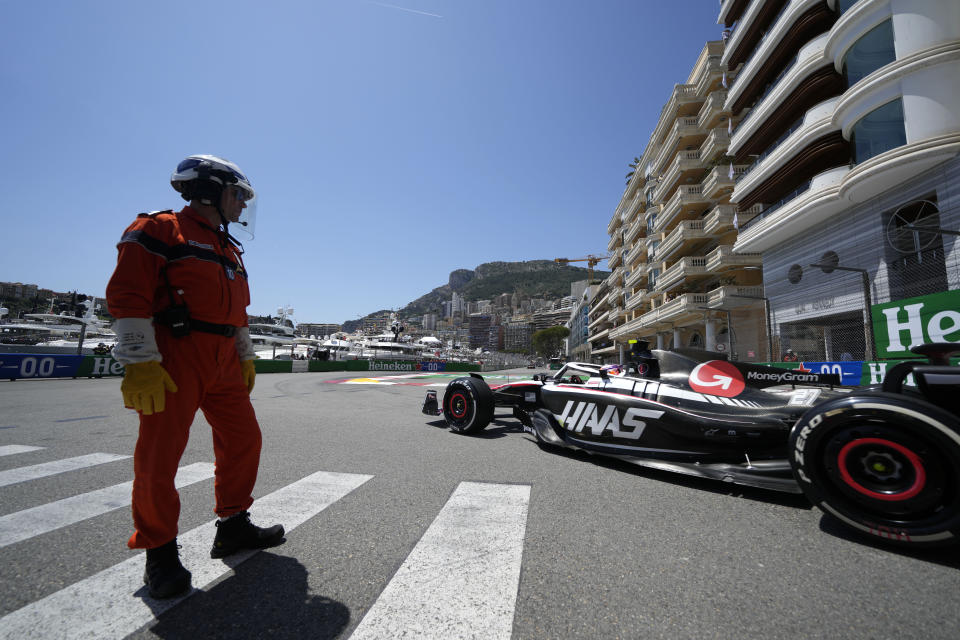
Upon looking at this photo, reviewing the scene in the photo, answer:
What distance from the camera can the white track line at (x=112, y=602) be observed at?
1.43 metres

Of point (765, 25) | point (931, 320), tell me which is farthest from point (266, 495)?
point (765, 25)

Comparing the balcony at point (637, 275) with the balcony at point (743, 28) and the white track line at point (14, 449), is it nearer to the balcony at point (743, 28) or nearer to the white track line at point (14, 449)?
the balcony at point (743, 28)

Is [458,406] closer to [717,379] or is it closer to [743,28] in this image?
[717,379]

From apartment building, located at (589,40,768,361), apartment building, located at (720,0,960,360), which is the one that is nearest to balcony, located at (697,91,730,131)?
apartment building, located at (589,40,768,361)

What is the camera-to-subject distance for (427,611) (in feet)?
5.14

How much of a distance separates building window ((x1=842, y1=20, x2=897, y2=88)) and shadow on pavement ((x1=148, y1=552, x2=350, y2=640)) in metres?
18.4

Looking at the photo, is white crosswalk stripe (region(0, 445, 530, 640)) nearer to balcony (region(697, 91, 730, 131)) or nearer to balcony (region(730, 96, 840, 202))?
balcony (region(730, 96, 840, 202))

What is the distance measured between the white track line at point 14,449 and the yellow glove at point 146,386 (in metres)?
3.87

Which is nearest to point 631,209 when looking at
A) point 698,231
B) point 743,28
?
point 698,231

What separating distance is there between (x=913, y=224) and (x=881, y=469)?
13442 millimetres

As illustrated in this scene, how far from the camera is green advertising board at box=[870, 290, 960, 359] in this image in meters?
8.27

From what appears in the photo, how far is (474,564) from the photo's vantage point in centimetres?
194

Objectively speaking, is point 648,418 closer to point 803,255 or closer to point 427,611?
point 427,611

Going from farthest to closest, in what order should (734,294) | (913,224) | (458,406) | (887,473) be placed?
(734,294) → (913,224) → (458,406) → (887,473)
